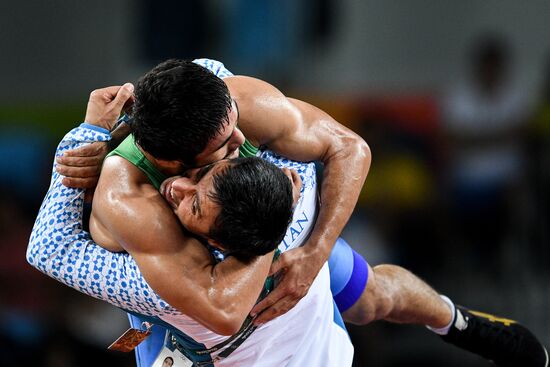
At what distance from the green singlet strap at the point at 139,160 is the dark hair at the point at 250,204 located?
0.23 metres

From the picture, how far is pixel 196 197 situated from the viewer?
2369 millimetres

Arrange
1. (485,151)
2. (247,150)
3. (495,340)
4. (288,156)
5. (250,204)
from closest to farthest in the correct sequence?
(250,204) → (247,150) → (288,156) → (495,340) → (485,151)

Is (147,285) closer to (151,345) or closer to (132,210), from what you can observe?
(132,210)

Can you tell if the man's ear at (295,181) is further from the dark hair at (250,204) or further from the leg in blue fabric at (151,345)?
the leg in blue fabric at (151,345)

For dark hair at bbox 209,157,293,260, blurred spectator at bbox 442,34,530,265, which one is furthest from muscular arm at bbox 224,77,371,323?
blurred spectator at bbox 442,34,530,265

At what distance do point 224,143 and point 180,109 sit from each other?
136 millimetres

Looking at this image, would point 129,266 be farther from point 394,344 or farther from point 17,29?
point 17,29

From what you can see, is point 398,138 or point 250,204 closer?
point 250,204

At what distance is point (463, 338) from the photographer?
129 inches

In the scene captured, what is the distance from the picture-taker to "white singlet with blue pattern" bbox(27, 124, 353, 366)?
8.30 ft

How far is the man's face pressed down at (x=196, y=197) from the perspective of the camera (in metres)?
2.34

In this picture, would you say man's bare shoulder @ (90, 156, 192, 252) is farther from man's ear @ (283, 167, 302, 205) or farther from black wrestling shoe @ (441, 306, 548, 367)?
black wrestling shoe @ (441, 306, 548, 367)

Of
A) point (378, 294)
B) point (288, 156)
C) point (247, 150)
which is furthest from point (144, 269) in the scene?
point (378, 294)

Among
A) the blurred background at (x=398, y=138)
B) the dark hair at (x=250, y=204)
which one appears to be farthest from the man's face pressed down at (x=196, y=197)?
the blurred background at (x=398, y=138)
